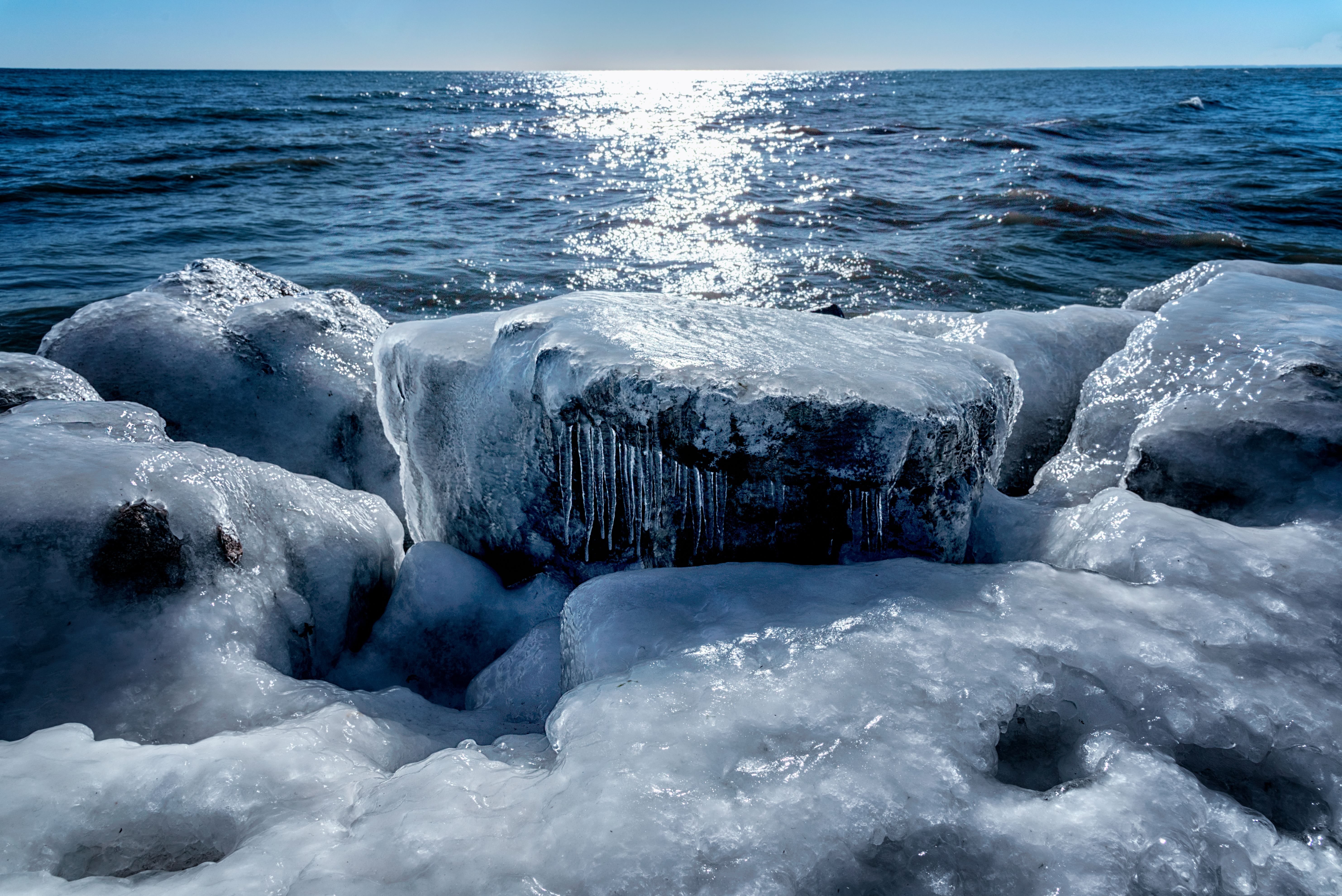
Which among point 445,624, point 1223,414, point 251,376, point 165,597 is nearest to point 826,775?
point 445,624

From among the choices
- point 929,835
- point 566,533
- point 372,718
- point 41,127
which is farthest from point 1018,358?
point 41,127

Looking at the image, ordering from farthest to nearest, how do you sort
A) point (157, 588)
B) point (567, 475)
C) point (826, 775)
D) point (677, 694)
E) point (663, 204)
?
point (663, 204) < point (567, 475) < point (157, 588) < point (677, 694) < point (826, 775)

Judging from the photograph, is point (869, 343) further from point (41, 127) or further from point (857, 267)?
point (41, 127)

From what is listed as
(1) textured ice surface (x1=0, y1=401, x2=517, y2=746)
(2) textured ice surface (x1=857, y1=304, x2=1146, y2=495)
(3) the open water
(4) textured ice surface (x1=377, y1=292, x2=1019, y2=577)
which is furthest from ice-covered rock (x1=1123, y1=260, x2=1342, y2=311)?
(1) textured ice surface (x1=0, y1=401, x2=517, y2=746)

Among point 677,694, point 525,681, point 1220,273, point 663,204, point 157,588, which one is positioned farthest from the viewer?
point 663,204

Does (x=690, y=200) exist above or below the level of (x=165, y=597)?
above

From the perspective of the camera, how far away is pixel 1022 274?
24.1ft

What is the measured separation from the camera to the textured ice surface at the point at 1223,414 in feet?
7.98

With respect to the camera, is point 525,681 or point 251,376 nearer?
point 525,681

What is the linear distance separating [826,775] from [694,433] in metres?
0.97

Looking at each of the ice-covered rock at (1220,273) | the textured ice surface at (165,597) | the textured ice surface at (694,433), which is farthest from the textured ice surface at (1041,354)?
the textured ice surface at (165,597)

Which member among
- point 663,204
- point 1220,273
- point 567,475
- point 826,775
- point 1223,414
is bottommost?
point 826,775

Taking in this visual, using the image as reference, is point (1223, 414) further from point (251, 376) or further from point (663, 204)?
point (663, 204)

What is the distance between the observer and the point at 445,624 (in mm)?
2557
